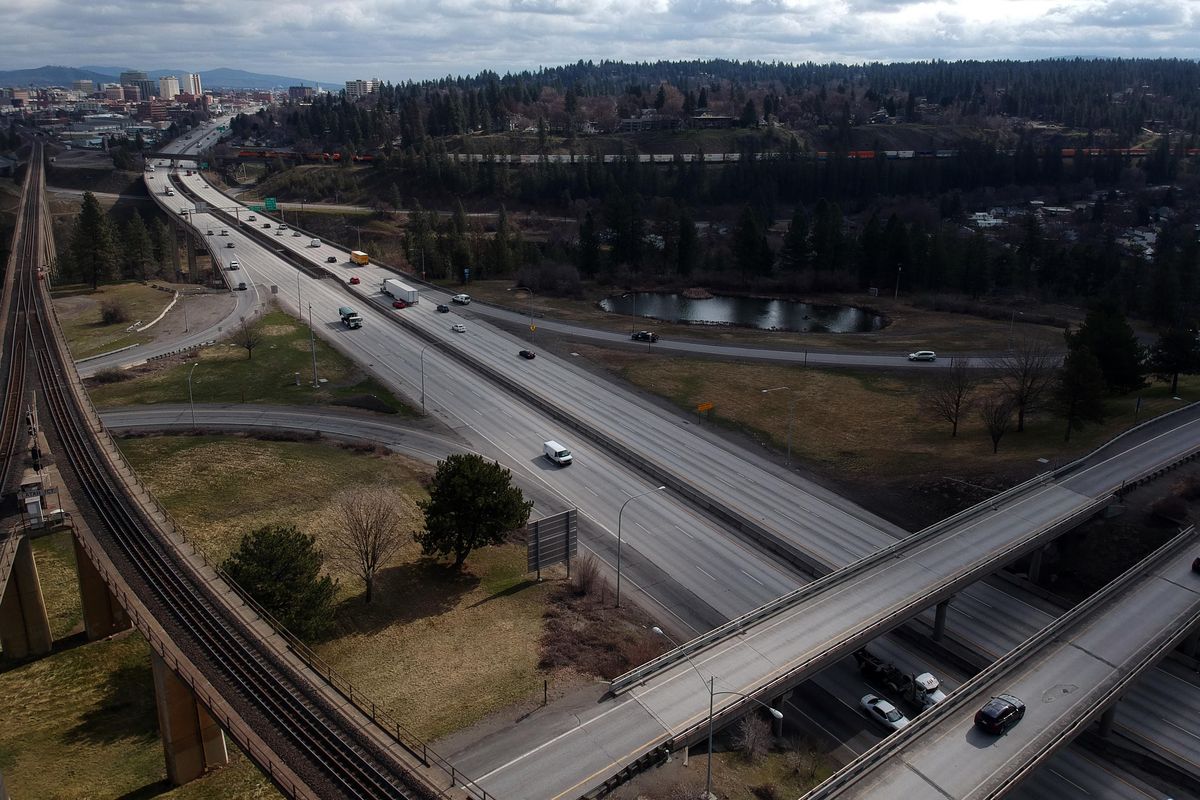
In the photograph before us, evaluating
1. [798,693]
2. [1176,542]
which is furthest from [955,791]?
[1176,542]

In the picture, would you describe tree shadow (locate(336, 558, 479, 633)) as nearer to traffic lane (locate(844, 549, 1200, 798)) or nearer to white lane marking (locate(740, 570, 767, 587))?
white lane marking (locate(740, 570, 767, 587))

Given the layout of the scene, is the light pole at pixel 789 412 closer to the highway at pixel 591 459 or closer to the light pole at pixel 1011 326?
the highway at pixel 591 459

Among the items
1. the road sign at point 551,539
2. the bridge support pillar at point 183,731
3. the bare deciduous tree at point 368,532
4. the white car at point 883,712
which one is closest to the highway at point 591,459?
the road sign at point 551,539

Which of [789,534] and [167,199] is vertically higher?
[167,199]

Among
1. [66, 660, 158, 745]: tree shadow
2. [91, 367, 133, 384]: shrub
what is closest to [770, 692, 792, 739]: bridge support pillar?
[66, 660, 158, 745]: tree shadow

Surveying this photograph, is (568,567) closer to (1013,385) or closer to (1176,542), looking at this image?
(1176,542)

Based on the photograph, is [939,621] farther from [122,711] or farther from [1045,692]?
[122,711]

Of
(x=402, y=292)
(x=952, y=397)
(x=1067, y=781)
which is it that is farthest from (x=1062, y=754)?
(x=402, y=292)
